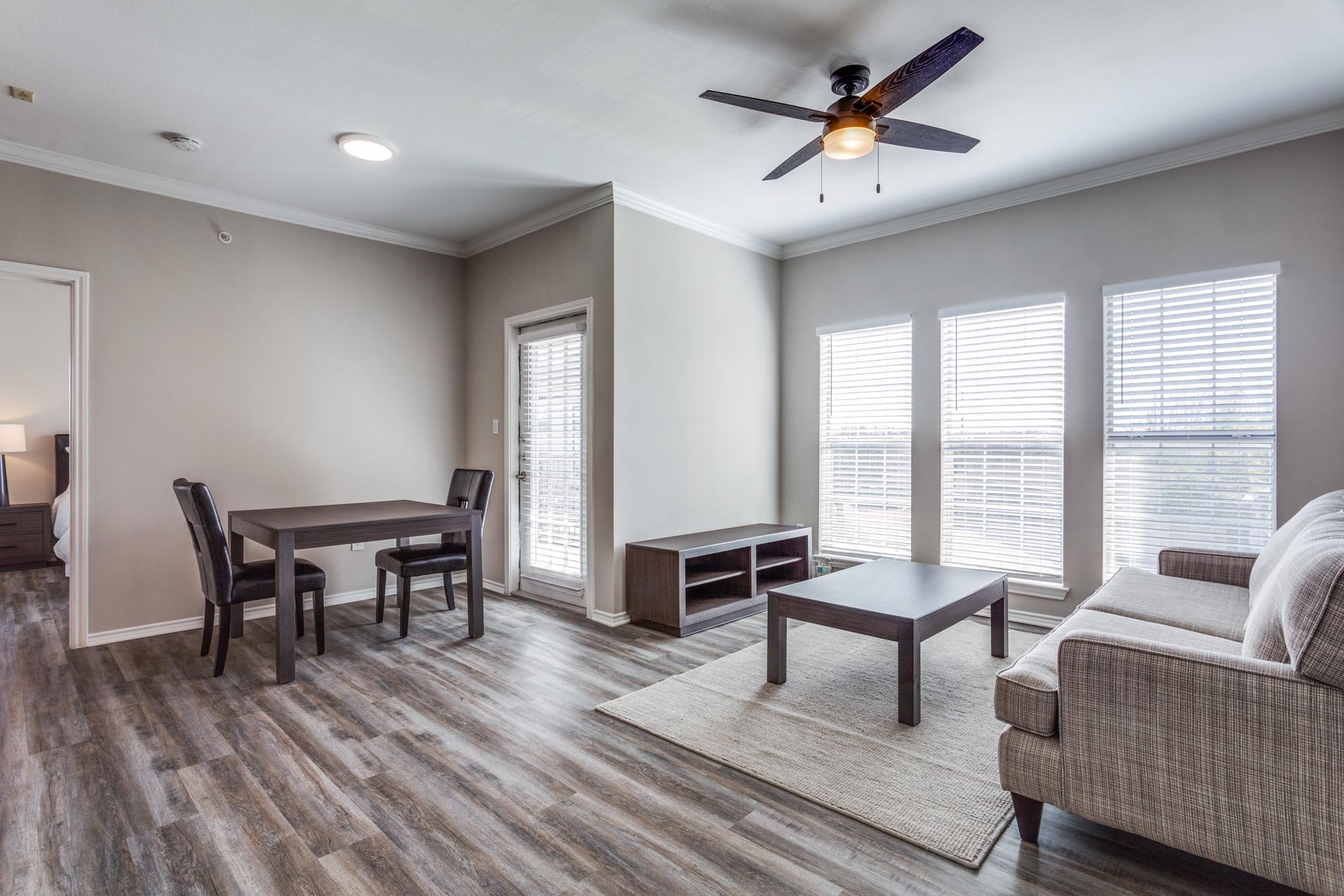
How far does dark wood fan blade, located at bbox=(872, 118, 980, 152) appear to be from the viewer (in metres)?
2.74

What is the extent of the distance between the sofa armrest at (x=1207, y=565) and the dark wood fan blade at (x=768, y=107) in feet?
8.96

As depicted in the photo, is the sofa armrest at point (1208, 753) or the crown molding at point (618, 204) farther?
the crown molding at point (618, 204)

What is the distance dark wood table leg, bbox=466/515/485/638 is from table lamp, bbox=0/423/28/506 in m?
5.30

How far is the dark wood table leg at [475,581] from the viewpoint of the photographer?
3.84 meters

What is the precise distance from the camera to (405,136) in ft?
11.2

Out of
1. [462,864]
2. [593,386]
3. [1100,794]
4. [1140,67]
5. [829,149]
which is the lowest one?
[462,864]

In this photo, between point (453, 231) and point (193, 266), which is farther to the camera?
point (453, 231)

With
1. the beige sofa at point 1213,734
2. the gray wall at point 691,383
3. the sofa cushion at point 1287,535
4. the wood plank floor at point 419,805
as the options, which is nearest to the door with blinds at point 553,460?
the gray wall at point 691,383

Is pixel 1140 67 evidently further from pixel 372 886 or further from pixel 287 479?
pixel 287 479

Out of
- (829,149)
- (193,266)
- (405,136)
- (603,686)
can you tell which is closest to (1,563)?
(193,266)

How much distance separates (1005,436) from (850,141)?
2458mm

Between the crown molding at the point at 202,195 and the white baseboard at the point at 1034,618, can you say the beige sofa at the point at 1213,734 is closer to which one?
the white baseboard at the point at 1034,618

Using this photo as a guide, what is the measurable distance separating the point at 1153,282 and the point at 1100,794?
10.2 feet

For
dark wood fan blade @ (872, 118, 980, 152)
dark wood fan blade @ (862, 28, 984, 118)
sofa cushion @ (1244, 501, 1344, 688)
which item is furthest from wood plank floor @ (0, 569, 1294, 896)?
dark wood fan blade @ (872, 118, 980, 152)
